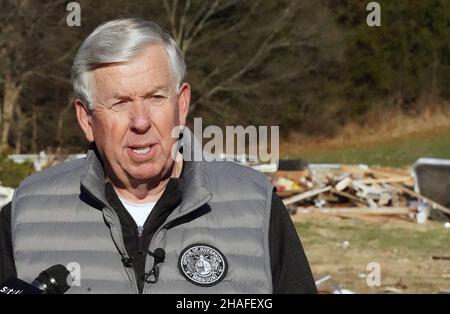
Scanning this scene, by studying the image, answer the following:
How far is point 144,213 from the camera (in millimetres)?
2898

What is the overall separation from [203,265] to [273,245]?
0.71 feet

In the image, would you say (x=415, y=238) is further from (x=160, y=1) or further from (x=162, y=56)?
(x=160, y=1)

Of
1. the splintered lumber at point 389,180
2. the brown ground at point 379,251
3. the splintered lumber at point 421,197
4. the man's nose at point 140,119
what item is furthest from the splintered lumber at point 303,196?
the man's nose at point 140,119

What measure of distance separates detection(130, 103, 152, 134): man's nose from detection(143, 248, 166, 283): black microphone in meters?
0.34

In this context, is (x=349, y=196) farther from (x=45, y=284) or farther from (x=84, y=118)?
(x=45, y=284)

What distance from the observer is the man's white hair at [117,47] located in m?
2.78

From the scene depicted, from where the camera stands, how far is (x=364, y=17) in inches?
1320

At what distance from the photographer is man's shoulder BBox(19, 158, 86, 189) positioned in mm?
2961

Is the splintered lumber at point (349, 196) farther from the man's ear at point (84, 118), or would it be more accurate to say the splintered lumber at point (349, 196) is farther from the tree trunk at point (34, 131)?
the man's ear at point (84, 118)

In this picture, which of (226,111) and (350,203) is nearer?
(350,203)

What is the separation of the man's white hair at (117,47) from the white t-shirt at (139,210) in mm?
312

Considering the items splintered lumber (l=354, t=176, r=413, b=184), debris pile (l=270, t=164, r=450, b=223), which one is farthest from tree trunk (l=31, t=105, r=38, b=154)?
splintered lumber (l=354, t=176, r=413, b=184)

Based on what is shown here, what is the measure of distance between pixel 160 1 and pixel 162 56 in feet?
100

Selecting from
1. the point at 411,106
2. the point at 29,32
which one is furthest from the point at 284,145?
the point at 29,32
